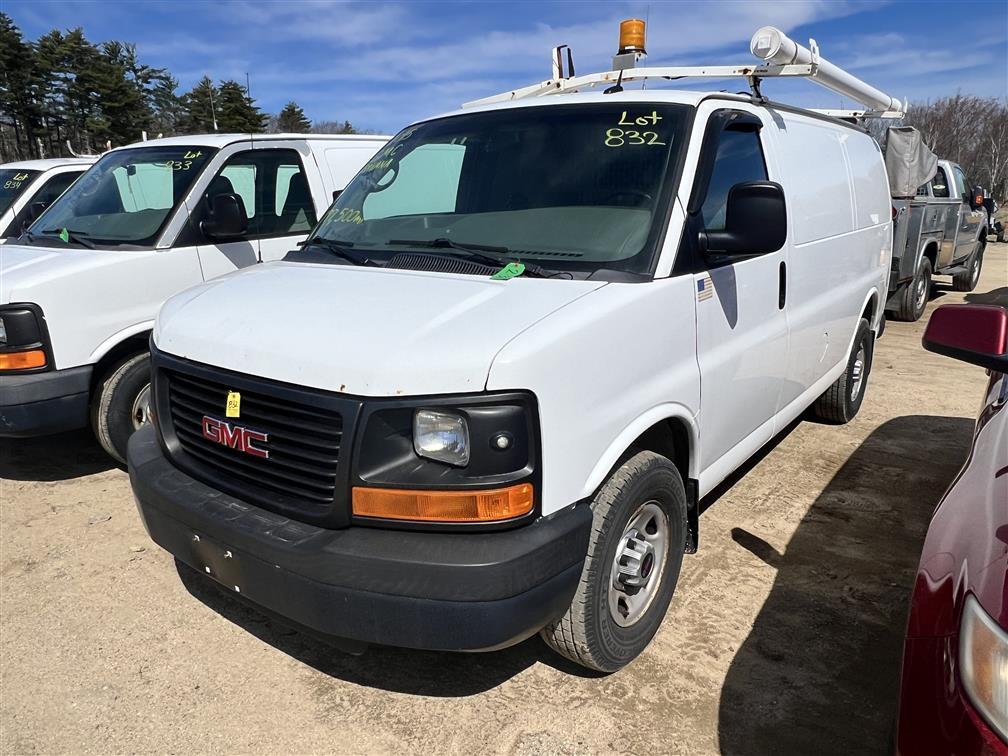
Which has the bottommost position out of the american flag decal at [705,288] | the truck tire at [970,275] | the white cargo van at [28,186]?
the truck tire at [970,275]

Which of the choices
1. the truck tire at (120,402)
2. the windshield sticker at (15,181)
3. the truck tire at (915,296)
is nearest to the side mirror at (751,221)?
the truck tire at (120,402)

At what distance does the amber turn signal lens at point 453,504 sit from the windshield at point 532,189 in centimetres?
98

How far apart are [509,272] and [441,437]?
817 millimetres

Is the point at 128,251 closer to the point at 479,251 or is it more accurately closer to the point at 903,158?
the point at 479,251

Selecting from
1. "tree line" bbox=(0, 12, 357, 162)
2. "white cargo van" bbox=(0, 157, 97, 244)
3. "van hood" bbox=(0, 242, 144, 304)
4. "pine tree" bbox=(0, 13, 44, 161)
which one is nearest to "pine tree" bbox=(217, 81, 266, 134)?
"tree line" bbox=(0, 12, 357, 162)

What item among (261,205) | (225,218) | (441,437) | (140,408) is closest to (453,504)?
(441,437)

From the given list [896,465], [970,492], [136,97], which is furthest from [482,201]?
[136,97]

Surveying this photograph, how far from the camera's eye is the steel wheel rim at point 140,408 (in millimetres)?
4715

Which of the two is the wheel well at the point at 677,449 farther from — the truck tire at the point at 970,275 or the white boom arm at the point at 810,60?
the truck tire at the point at 970,275

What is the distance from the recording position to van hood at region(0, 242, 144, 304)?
421cm

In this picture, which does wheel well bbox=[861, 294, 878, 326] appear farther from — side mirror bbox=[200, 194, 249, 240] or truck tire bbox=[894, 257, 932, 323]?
truck tire bbox=[894, 257, 932, 323]

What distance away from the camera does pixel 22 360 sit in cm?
422

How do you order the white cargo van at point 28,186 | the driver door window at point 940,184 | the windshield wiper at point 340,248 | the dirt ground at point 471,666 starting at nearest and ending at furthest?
the dirt ground at point 471,666 → the windshield wiper at point 340,248 → the white cargo van at point 28,186 → the driver door window at point 940,184

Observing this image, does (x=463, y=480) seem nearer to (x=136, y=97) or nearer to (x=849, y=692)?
(x=849, y=692)
